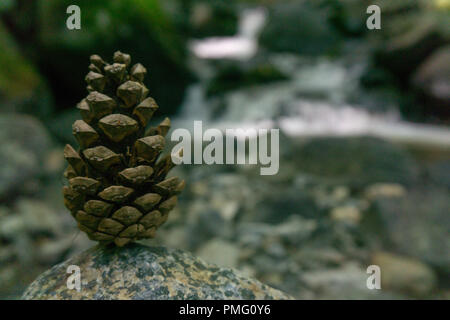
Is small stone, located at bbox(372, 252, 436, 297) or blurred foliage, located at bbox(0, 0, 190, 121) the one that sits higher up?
blurred foliage, located at bbox(0, 0, 190, 121)

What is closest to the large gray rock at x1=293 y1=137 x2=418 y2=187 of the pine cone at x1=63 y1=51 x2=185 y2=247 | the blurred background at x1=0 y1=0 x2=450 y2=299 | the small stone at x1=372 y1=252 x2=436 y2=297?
the blurred background at x1=0 y1=0 x2=450 y2=299

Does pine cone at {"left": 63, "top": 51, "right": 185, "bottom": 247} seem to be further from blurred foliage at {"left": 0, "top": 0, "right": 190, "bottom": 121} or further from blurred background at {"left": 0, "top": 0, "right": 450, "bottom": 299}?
blurred foliage at {"left": 0, "top": 0, "right": 190, "bottom": 121}

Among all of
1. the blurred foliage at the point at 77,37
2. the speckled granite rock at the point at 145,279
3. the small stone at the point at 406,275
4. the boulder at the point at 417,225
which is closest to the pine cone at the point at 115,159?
the speckled granite rock at the point at 145,279

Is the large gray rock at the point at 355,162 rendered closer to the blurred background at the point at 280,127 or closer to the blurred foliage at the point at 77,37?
the blurred background at the point at 280,127

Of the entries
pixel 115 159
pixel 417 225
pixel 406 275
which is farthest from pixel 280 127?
pixel 115 159

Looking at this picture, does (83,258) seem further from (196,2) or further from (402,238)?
(196,2)

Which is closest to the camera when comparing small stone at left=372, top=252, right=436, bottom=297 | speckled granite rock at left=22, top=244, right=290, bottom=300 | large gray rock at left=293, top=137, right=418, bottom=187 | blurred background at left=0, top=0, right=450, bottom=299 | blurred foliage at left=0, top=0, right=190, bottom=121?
speckled granite rock at left=22, top=244, right=290, bottom=300

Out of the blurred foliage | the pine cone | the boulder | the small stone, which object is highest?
the blurred foliage
